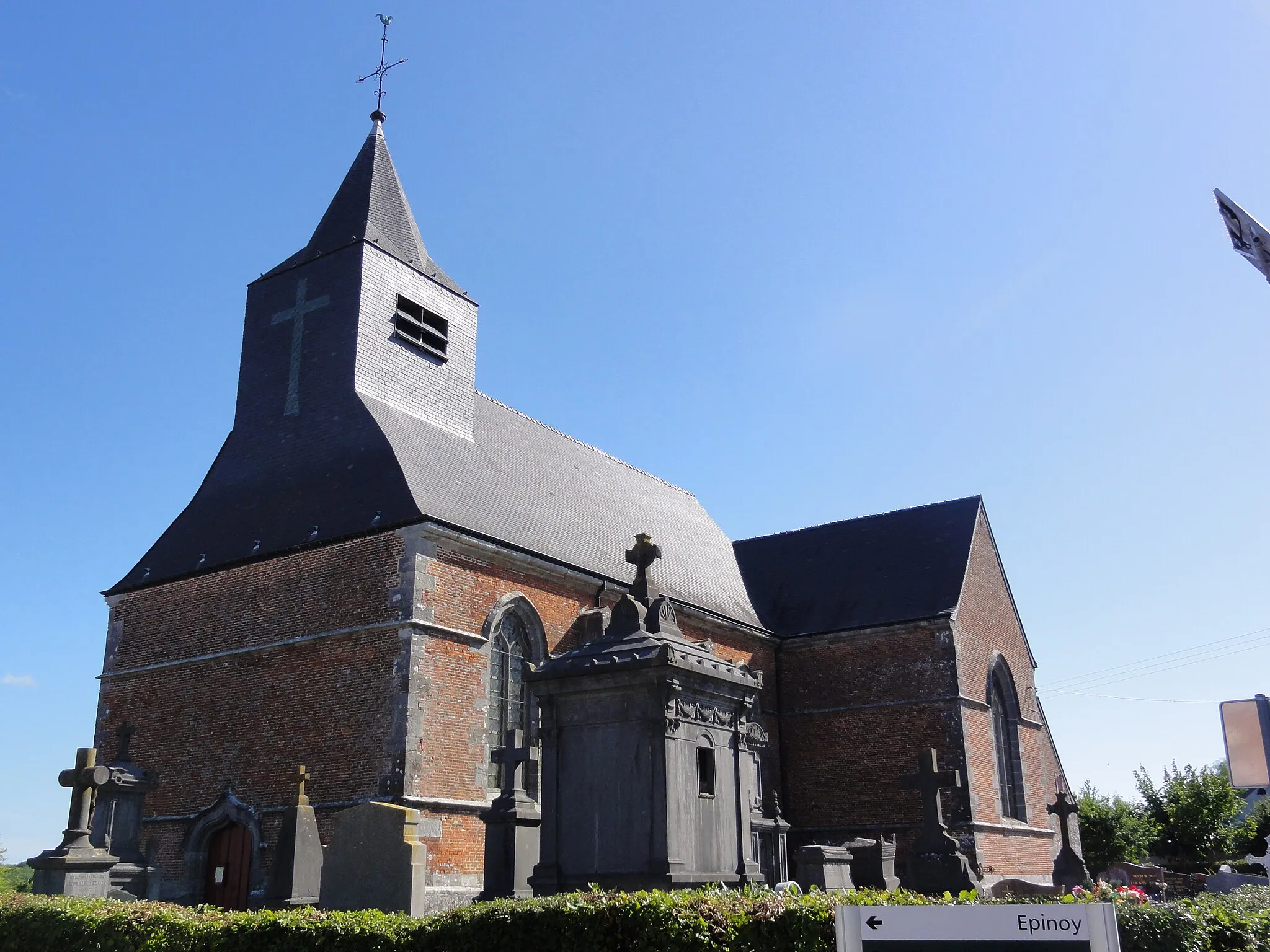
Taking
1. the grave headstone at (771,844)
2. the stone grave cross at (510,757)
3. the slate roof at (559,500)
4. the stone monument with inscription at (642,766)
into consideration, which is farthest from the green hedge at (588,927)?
the grave headstone at (771,844)

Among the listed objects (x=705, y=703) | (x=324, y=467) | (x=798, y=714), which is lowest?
(x=705, y=703)

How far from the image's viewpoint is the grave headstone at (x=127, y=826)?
15281mm

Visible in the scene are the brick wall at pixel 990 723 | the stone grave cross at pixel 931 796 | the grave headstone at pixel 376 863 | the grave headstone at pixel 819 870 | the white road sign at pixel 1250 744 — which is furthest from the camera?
the brick wall at pixel 990 723

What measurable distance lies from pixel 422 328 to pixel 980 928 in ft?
57.3

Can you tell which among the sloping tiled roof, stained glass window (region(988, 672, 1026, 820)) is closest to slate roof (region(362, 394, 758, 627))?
the sloping tiled roof

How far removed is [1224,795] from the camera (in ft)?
106

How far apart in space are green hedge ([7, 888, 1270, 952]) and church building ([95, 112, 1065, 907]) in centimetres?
485

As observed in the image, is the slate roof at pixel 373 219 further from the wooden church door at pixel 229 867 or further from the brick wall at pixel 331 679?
the wooden church door at pixel 229 867

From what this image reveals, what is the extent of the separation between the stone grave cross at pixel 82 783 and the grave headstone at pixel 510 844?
5.12 metres

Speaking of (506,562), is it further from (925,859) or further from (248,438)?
(925,859)

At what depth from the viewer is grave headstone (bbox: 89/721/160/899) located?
15281mm

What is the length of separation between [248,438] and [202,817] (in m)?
6.55

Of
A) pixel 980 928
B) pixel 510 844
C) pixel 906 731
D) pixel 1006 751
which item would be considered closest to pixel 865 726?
pixel 906 731

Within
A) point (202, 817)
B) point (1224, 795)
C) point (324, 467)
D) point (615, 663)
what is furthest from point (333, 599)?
point (1224, 795)
